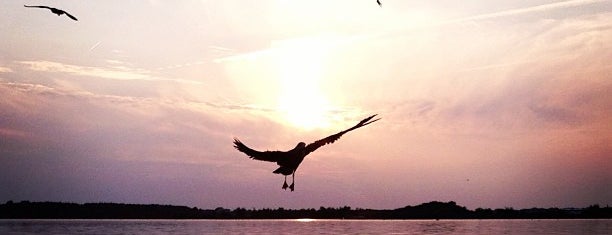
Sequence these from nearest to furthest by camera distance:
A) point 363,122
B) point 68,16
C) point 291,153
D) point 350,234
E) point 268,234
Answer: point 363,122 → point 291,153 → point 68,16 → point 350,234 → point 268,234

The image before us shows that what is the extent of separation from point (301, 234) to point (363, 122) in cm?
13130

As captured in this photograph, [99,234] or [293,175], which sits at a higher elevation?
[99,234]

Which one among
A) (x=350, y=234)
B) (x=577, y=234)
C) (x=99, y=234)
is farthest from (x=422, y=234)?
(x=99, y=234)

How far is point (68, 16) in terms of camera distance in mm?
24062

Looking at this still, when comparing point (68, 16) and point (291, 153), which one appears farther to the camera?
point (68, 16)

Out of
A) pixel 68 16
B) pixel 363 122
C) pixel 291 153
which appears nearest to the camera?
pixel 363 122

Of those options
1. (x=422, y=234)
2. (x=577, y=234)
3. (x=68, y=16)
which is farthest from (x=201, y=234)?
(x=68, y=16)

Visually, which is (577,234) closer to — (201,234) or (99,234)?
(201,234)

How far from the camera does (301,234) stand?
483 ft

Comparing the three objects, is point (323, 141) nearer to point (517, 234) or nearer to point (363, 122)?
point (363, 122)

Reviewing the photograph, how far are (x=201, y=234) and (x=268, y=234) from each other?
12.3 metres

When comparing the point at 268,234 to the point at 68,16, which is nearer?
the point at 68,16

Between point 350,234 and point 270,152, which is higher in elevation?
point 350,234

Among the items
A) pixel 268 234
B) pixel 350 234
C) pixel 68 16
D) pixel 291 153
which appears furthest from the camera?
pixel 268 234
